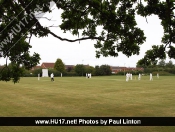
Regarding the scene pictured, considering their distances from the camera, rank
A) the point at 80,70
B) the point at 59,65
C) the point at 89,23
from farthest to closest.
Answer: the point at 59,65, the point at 80,70, the point at 89,23

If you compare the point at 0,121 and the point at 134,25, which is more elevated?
the point at 134,25

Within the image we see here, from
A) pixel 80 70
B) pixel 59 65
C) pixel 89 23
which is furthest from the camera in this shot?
pixel 59 65

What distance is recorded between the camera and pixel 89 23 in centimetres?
1081

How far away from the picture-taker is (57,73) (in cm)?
8181

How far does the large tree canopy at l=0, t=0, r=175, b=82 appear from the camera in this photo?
8.57 metres

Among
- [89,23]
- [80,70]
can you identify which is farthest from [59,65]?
[89,23]

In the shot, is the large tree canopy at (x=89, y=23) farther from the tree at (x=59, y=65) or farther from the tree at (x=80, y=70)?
the tree at (x=59, y=65)

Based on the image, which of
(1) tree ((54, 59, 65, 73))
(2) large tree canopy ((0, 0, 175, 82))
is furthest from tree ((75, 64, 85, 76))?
(2) large tree canopy ((0, 0, 175, 82))

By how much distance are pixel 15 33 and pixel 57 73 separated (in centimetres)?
7384

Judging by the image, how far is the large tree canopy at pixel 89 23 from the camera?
28.1 ft

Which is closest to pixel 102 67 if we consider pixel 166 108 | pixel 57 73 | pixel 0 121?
pixel 57 73

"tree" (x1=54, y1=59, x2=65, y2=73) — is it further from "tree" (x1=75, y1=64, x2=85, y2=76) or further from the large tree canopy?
the large tree canopy

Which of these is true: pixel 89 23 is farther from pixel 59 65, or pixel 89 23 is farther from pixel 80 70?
pixel 59 65
